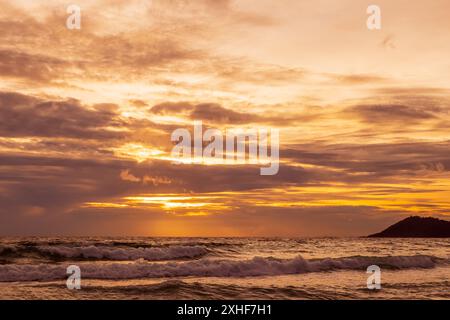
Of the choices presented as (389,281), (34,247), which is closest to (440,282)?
(389,281)

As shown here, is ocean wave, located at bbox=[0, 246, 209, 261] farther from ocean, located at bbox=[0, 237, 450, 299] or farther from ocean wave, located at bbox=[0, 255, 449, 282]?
ocean wave, located at bbox=[0, 255, 449, 282]

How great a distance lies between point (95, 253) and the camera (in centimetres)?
3625

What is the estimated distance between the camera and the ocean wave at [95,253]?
34344 millimetres

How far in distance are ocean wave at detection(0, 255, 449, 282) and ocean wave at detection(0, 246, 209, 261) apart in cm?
1027

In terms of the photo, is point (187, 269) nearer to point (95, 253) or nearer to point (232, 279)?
point (232, 279)

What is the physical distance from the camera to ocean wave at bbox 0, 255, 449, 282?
2216 cm

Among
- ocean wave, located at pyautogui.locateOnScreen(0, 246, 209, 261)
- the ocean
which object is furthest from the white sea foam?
the ocean

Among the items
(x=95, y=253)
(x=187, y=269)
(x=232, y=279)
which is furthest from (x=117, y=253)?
(x=232, y=279)

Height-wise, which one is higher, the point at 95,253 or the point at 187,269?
the point at 187,269

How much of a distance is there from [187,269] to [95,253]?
13957mm
